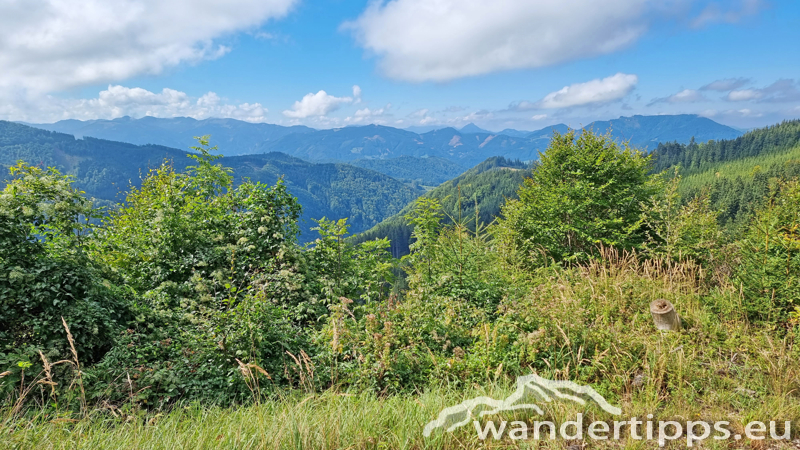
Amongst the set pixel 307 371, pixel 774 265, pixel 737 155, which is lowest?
pixel 307 371

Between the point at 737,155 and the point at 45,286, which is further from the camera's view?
the point at 737,155

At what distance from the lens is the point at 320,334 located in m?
5.41

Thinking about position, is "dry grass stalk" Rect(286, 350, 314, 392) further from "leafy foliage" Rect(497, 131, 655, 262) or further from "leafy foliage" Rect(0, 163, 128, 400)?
"leafy foliage" Rect(497, 131, 655, 262)

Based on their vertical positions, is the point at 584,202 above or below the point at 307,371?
above

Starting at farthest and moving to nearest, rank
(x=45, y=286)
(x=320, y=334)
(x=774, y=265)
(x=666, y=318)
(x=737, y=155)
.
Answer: (x=737, y=155)
(x=320, y=334)
(x=774, y=265)
(x=45, y=286)
(x=666, y=318)

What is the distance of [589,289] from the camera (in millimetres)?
5684

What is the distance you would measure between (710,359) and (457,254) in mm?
3795

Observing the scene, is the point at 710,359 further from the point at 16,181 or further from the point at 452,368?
the point at 16,181

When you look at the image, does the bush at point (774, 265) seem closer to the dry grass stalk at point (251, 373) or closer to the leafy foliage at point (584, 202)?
the leafy foliage at point (584, 202)

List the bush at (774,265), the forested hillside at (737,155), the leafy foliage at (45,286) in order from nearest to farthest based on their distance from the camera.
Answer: the leafy foliage at (45,286)
the bush at (774,265)
the forested hillside at (737,155)

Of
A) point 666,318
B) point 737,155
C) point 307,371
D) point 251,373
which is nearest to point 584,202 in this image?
point 666,318

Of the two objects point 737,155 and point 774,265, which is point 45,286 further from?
point 737,155

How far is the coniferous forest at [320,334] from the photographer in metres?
3.29

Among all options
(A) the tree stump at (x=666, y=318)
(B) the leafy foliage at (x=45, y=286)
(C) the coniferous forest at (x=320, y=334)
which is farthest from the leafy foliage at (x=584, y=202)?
(B) the leafy foliage at (x=45, y=286)
